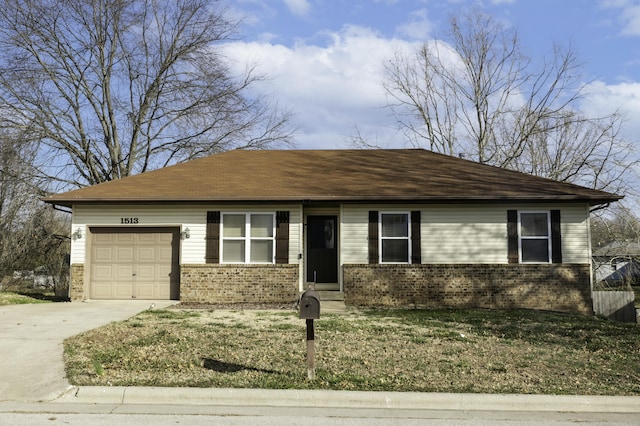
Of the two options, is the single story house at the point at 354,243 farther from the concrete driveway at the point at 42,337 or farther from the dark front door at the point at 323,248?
the concrete driveway at the point at 42,337

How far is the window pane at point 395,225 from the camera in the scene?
15.7 metres

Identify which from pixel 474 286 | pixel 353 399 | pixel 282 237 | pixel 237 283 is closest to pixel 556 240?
pixel 474 286

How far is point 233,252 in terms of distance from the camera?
1571 centimetres

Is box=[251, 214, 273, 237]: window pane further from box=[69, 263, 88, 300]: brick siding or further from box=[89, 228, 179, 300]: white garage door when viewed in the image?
box=[69, 263, 88, 300]: brick siding

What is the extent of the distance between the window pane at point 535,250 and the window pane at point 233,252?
25.8ft

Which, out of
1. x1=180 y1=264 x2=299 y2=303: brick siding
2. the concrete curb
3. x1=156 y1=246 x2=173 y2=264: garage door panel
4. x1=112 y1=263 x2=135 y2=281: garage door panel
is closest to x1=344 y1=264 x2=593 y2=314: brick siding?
x1=180 y1=264 x2=299 y2=303: brick siding

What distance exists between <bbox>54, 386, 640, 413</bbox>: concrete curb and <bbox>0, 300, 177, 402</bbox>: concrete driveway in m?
0.62

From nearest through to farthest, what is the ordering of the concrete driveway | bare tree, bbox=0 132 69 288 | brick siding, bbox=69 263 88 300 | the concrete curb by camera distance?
the concrete curb → the concrete driveway → brick siding, bbox=69 263 88 300 → bare tree, bbox=0 132 69 288

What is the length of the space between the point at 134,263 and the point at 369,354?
31.1 ft

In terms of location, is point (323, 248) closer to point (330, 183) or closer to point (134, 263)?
point (330, 183)

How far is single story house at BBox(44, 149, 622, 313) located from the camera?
15312mm

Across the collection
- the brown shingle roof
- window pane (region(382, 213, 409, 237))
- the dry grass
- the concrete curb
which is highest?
the brown shingle roof

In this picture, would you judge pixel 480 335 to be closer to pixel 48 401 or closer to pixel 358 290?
pixel 358 290

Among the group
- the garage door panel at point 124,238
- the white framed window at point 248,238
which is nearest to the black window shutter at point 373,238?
the white framed window at point 248,238
